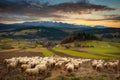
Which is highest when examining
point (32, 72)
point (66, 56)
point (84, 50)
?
point (32, 72)

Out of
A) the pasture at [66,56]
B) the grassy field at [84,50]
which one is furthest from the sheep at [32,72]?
the grassy field at [84,50]

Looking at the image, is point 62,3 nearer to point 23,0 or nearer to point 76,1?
point 76,1

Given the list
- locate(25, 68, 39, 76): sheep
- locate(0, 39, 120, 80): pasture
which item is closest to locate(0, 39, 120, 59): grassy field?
locate(0, 39, 120, 80): pasture

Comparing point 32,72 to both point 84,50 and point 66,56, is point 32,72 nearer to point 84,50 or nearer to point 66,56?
point 66,56

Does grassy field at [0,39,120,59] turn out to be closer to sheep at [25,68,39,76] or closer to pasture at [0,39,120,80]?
pasture at [0,39,120,80]

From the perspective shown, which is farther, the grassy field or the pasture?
the grassy field

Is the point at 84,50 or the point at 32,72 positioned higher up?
the point at 32,72

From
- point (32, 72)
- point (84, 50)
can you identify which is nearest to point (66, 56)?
point (84, 50)

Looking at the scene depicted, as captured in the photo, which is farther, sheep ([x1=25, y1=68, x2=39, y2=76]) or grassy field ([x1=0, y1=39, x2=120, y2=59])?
grassy field ([x1=0, y1=39, x2=120, y2=59])

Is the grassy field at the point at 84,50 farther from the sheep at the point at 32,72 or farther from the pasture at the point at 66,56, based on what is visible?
the sheep at the point at 32,72

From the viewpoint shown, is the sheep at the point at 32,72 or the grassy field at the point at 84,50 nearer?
the sheep at the point at 32,72

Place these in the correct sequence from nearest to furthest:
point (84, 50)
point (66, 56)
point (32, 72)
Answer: point (32, 72) < point (66, 56) < point (84, 50)

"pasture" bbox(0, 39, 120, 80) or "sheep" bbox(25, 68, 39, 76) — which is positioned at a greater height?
"sheep" bbox(25, 68, 39, 76)

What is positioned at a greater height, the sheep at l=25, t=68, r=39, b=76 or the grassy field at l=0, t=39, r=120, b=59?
the sheep at l=25, t=68, r=39, b=76
